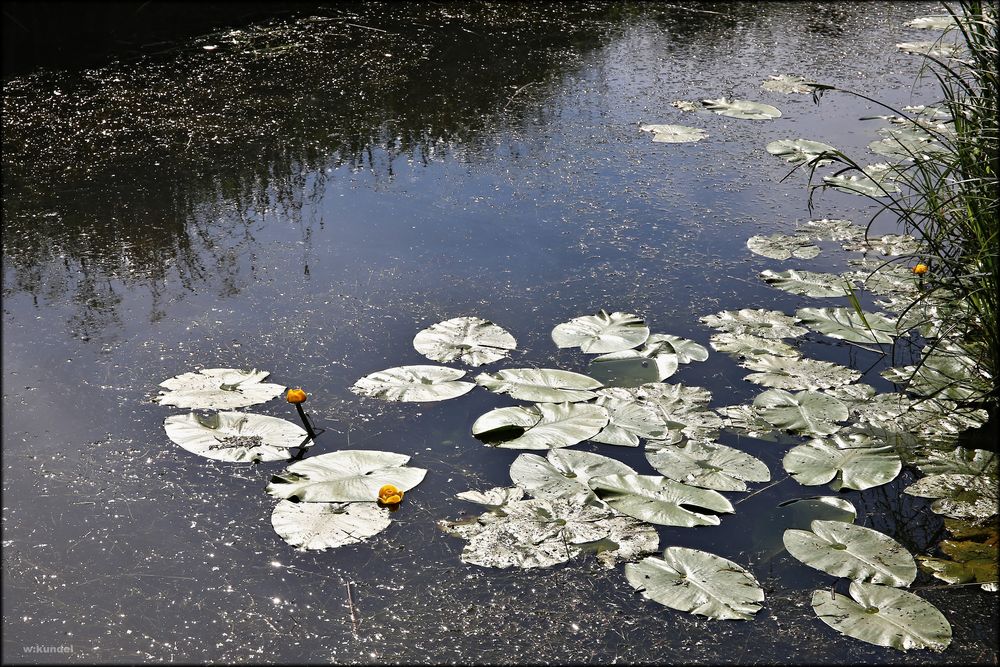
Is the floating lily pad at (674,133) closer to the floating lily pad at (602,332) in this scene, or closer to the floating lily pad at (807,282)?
the floating lily pad at (807,282)

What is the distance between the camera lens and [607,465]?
75.0 inches

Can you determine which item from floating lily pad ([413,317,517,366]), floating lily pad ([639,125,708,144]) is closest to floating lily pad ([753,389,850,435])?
floating lily pad ([413,317,517,366])

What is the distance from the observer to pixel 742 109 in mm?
3877

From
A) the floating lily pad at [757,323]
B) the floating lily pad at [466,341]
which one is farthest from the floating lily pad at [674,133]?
the floating lily pad at [466,341]

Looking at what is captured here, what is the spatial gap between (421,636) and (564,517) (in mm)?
369

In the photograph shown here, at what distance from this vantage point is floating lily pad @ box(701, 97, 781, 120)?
3822 mm

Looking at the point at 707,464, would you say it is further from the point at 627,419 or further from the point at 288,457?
the point at 288,457

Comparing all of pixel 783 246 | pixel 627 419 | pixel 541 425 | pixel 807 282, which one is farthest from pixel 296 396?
pixel 783 246

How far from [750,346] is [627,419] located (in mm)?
467

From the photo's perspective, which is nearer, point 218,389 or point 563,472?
point 563,472

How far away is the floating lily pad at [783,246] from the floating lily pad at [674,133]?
0.82 metres

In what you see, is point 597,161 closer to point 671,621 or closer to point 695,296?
point 695,296

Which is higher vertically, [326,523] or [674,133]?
[674,133]

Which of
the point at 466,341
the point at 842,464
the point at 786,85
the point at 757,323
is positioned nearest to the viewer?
the point at 842,464
